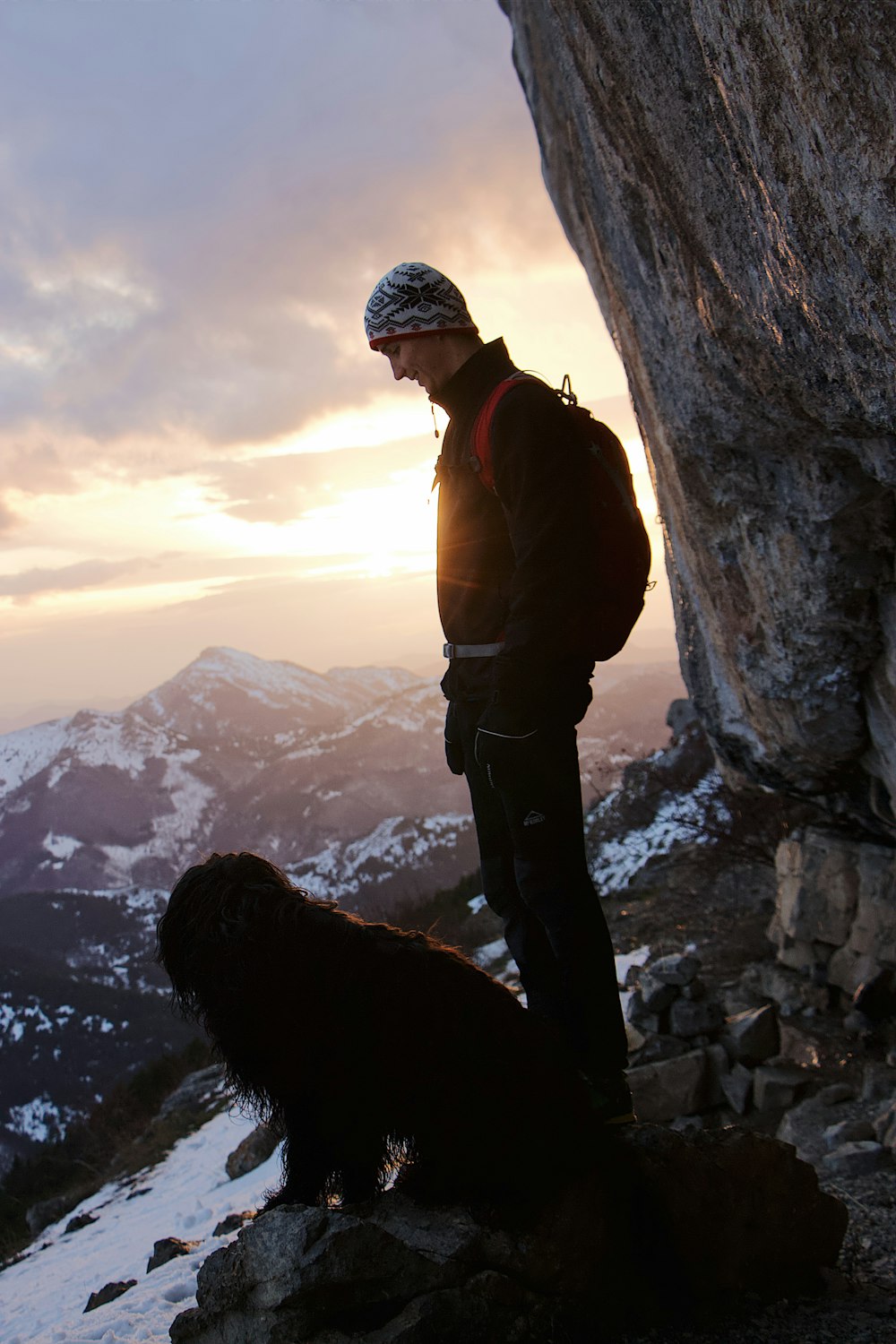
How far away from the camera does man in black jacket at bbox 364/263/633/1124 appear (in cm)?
293

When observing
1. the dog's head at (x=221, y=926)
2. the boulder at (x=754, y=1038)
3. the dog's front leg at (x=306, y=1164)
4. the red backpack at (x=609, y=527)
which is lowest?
the boulder at (x=754, y=1038)

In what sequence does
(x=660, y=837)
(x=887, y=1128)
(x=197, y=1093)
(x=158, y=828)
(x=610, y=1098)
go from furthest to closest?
(x=158, y=828) → (x=660, y=837) → (x=197, y=1093) → (x=887, y=1128) → (x=610, y=1098)

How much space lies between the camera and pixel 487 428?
10.2 ft

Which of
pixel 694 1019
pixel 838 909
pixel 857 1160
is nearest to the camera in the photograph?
pixel 857 1160

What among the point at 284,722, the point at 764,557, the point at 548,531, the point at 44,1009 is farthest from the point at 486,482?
the point at 284,722

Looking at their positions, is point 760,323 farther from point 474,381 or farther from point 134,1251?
point 134,1251

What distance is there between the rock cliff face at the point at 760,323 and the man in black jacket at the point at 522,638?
1.12 meters

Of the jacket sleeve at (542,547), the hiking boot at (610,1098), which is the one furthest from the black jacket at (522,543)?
the hiking boot at (610,1098)

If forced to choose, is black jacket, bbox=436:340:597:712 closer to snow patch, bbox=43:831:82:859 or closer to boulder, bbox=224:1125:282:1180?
boulder, bbox=224:1125:282:1180

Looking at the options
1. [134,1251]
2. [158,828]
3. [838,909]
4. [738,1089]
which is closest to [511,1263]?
[738,1089]

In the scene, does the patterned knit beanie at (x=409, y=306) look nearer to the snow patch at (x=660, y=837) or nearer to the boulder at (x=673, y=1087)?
the boulder at (x=673, y=1087)

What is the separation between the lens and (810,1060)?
6.92 metres

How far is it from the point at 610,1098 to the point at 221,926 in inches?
62.3

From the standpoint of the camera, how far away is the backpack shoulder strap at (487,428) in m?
3.12
